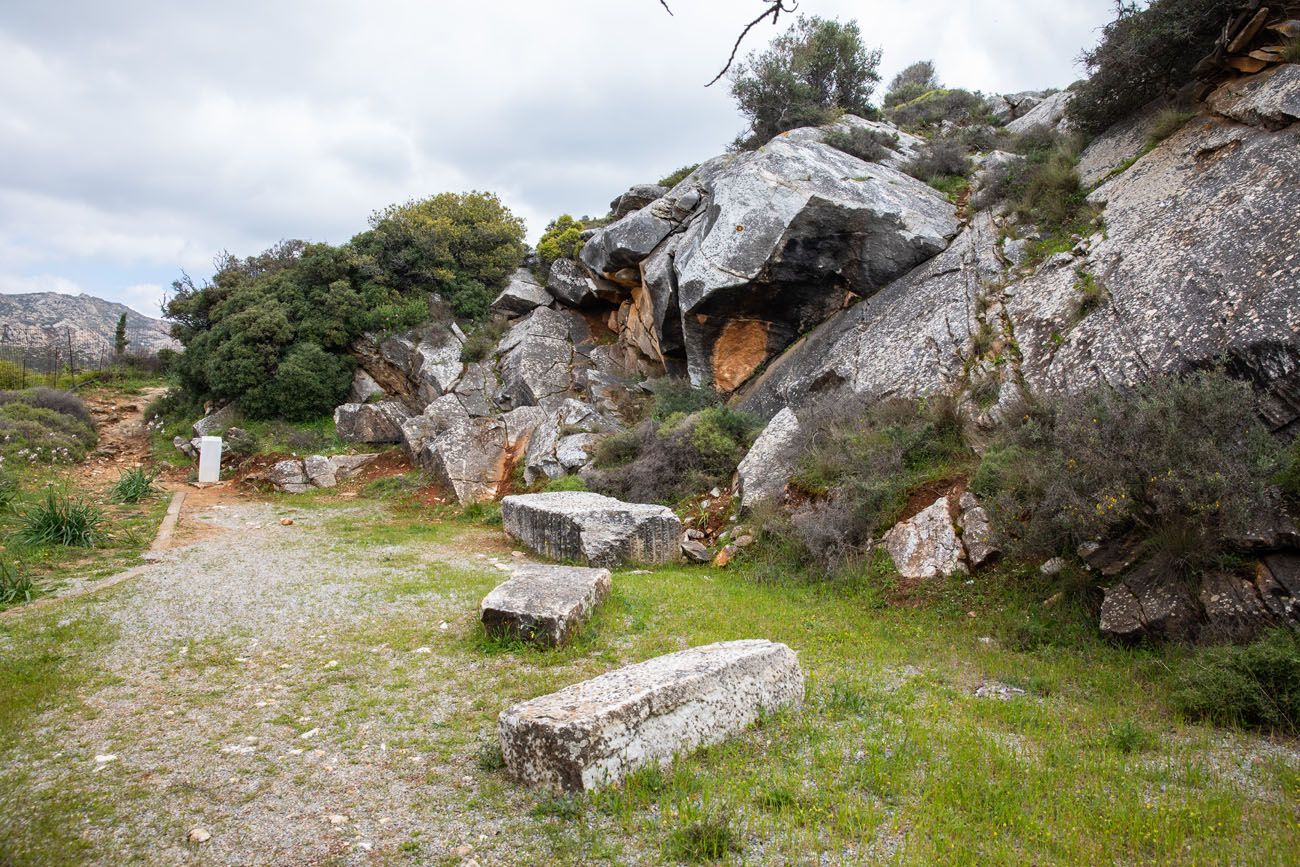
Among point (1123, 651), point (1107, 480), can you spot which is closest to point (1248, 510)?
point (1107, 480)

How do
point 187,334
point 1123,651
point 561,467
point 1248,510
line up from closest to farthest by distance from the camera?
point 1248,510 < point 1123,651 < point 561,467 < point 187,334

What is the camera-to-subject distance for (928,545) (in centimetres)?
796

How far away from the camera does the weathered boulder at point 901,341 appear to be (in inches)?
425

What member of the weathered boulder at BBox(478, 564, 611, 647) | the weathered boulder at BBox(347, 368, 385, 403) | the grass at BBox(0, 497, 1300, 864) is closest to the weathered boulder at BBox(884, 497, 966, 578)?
the grass at BBox(0, 497, 1300, 864)

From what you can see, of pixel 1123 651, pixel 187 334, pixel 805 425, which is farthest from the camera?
pixel 187 334

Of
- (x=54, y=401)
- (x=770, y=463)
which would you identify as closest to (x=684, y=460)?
(x=770, y=463)

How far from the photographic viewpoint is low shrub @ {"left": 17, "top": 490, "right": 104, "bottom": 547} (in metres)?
10.2

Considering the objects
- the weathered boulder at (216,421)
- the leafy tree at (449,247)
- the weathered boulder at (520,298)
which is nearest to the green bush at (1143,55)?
the weathered boulder at (520,298)

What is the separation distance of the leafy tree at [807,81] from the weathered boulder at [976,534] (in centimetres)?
1444

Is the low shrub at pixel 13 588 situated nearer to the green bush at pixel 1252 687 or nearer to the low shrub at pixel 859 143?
the green bush at pixel 1252 687

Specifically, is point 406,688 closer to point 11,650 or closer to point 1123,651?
point 11,650

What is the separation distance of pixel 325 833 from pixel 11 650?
507 cm

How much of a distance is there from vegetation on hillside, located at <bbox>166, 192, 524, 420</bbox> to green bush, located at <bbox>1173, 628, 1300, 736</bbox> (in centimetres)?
2042

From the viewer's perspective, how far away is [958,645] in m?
6.45
